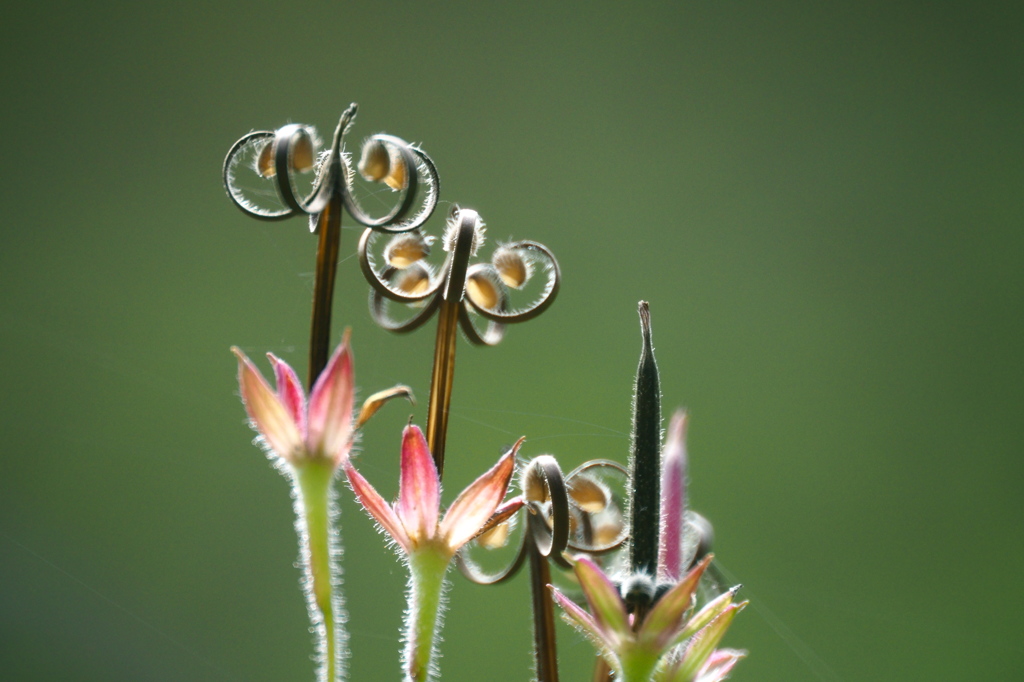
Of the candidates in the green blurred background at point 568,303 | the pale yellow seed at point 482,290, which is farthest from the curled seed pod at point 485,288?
the green blurred background at point 568,303

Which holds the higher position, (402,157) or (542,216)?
(542,216)

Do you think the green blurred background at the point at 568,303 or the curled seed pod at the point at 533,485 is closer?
A: the curled seed pod at the point at 533,485

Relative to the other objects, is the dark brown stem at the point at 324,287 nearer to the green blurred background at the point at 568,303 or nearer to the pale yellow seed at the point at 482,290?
the pale yellow seed at the point at 482,290

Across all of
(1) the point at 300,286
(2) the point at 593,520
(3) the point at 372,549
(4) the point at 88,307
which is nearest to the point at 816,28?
(1) the point at 300,286

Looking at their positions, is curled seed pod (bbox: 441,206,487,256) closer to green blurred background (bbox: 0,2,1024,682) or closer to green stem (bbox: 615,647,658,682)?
green stem (bbox: 615,647,658,682)

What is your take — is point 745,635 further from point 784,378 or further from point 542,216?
point 542,216

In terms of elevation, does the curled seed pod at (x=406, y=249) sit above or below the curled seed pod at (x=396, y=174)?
below
